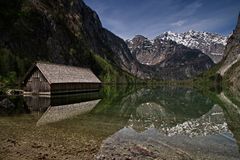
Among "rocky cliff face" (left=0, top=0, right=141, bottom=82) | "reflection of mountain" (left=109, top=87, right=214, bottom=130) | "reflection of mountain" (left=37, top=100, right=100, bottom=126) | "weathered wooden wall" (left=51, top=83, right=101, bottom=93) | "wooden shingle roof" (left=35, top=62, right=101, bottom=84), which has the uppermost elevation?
"rocky cliff face" (left=0, top=0, right=141, bottom=82)

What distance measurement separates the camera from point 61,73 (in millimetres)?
73938

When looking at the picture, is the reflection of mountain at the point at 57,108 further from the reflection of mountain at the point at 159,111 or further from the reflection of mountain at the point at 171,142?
the reflection of mountain at the point at 171,142

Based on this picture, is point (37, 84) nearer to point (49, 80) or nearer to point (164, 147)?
point (49, 80)

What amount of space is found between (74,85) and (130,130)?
54128 mm

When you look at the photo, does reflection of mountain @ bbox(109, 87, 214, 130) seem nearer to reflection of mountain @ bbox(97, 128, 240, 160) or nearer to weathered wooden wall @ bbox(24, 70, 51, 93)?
reflection of mountain @ bbox(97, 128, 240, 160)

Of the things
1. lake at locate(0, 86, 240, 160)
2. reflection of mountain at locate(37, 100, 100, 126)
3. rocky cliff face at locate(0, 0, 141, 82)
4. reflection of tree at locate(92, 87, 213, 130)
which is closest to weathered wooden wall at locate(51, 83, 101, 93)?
reflection of tree at locate(92, 87, 213, 130)

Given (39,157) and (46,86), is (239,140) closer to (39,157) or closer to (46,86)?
(39,157)

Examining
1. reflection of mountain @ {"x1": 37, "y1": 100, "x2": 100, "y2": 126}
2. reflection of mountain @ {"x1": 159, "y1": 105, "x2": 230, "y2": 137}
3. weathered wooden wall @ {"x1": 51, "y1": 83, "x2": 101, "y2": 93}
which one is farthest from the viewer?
weathered wooden wall @ {"x1": 51, "y1": 83, "x2": 101, "y2": 93}

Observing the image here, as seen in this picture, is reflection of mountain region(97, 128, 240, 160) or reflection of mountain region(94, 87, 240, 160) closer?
reflection of mountain region(97, 128, 240, 160)

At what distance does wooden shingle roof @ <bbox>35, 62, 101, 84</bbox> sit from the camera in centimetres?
6812

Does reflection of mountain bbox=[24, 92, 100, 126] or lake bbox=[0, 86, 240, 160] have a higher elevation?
reflection of mountain bbox=[24, 92, 100, 126]

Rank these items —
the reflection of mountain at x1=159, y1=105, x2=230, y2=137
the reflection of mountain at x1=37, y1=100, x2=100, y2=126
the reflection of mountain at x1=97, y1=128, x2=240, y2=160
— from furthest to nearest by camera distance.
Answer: the reflection of mountain at x1=37, y1=100, x2=100, y2=126 < the reflection of mountain at x1=159, y1=105, x2=230, y2=137 < the reflection of mountain at x1=97, y1=128, x2=240, y2=160

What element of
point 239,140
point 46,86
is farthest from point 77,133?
point 46,86

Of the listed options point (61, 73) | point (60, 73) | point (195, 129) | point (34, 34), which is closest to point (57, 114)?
point (195, 129)
